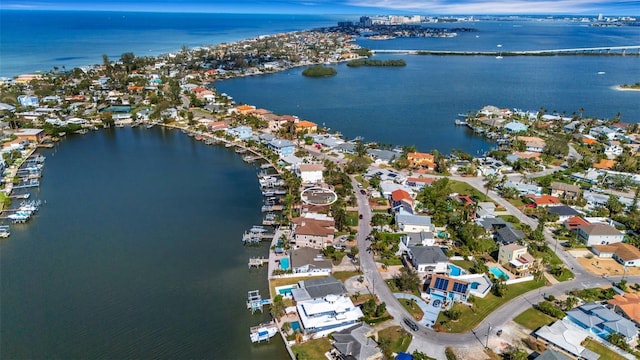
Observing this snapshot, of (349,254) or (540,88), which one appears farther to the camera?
(540,88)

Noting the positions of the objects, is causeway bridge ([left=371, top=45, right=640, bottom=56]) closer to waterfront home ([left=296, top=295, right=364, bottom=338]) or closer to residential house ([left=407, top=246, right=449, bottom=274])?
residential house ([left=407, top=246, right=449, bottom=274])

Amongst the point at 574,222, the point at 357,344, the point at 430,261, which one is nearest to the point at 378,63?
the point at 574,222

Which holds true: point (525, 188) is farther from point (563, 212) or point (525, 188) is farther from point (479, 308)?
point (479, 308)

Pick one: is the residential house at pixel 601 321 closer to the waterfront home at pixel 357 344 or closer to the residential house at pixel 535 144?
the waterfront home at pixel 357 344

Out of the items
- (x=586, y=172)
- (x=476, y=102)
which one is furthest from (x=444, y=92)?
(x=586, y=172)

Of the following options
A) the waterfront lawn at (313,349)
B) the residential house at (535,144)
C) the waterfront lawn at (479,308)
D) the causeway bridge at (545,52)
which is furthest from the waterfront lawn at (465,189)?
the causeway bridge at (545,52)

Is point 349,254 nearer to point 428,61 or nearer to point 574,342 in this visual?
point 574,342
